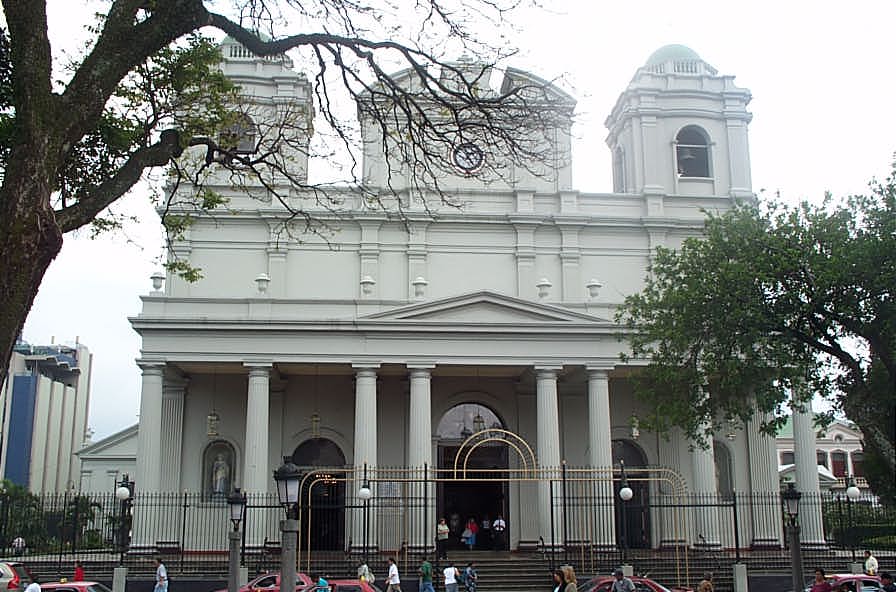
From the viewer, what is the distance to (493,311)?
29.5 metres

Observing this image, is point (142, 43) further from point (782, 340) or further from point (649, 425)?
point (649, 425)

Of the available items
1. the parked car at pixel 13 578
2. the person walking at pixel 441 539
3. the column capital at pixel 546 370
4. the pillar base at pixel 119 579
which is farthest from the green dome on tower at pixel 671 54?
the parked car at pixel 13 578

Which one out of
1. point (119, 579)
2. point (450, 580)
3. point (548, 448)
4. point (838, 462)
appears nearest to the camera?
point (450, 580)

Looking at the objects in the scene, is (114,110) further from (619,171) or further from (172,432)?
(619,171)

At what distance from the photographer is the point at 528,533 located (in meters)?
31.6

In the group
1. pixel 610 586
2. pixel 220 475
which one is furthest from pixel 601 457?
pixel 220 475

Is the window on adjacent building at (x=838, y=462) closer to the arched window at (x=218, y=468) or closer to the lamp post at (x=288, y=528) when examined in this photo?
the arched window at (x=218, y=468)

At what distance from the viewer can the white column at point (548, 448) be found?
28.2 meters

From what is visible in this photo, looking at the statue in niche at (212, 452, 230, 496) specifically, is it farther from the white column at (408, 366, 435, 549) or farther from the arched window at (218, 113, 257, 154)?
the arched window at (218, 113, 257, 154)

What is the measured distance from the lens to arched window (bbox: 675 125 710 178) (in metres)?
36.6

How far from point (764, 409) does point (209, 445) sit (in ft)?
62.5

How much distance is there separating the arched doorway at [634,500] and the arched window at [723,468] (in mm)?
2548

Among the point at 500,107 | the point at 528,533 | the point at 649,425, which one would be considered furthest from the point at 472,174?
the point at 528,533

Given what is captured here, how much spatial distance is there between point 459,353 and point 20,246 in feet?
71.7
